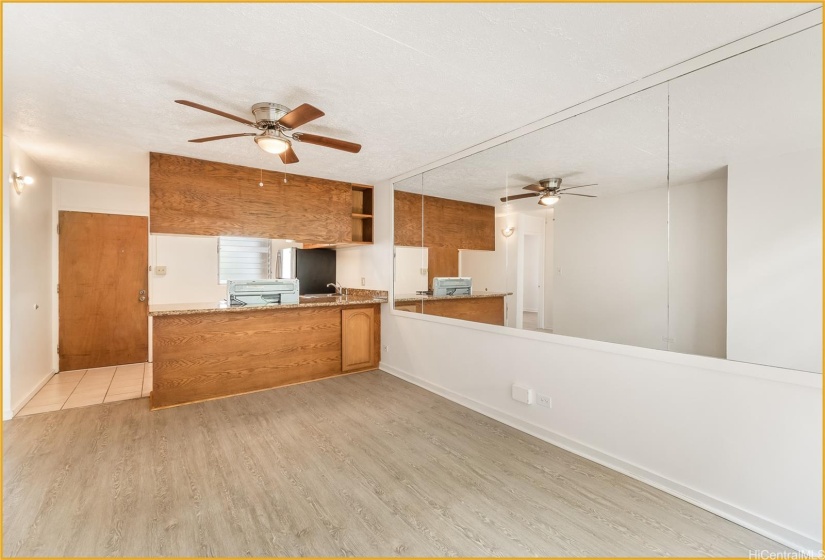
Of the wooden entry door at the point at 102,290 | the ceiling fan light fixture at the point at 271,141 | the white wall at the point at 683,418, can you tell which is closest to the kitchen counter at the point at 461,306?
the white wall at the point at 683,418

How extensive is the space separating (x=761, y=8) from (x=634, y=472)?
8.21 feet

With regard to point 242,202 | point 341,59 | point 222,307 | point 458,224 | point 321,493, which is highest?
point 341,59

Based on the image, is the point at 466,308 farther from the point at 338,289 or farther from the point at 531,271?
the point at 338,289

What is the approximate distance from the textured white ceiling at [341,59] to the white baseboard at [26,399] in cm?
240

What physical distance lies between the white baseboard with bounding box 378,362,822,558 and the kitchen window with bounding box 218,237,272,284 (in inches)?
158

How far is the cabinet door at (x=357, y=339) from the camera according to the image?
14.8 feet

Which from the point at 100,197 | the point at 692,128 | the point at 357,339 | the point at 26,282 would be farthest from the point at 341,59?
the point at 100,197

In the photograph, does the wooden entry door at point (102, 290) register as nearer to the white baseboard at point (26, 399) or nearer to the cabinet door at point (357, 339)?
the white baseboard at point (26, 399)

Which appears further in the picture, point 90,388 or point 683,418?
point 90,388

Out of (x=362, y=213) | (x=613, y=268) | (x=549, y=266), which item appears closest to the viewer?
(x=613, y=268)

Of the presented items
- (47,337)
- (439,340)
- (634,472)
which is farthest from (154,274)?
(634,472)

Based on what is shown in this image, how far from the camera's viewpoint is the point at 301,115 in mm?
2230

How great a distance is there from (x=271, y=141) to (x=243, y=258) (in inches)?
140

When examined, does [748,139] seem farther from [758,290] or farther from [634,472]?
[634,472]
